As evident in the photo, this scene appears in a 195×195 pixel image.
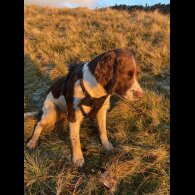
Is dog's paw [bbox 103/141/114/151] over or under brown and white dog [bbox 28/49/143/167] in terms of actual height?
under

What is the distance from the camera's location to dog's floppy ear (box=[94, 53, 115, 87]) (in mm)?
4578

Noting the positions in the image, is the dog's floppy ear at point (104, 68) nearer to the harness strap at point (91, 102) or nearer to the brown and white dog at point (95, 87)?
the brown and white dog at point (95, 87)

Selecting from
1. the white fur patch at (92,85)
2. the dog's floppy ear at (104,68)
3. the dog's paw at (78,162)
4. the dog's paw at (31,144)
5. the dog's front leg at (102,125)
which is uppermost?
the dog's floppy ear at (104,68)

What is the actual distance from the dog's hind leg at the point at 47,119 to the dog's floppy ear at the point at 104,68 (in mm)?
1173

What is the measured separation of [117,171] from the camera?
4.26 m

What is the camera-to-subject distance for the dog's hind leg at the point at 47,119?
5560 millimetres

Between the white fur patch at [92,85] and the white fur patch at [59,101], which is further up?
the white fur patch at [92,85]

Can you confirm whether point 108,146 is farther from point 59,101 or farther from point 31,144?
point 31,144

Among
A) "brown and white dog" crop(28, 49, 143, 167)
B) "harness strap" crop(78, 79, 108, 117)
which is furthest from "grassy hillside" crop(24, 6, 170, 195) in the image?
"harness strap" crop(78, 79, 108, 117)

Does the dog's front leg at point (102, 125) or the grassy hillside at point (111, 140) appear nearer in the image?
the grassy hillside at point (111, 140)

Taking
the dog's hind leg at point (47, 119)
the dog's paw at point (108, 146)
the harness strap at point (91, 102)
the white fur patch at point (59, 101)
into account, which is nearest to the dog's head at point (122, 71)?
the harness strap at point (91, 102)

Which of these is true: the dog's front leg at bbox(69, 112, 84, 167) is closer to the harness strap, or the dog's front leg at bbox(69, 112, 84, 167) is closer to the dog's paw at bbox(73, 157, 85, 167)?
the dog's paw at bbox(73, 157, 85, 167)
